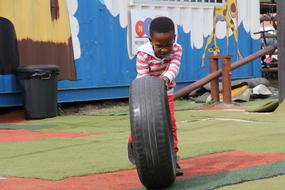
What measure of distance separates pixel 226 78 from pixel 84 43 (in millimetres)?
2856

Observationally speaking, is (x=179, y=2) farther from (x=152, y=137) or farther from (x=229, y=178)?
(x=152, y=137)

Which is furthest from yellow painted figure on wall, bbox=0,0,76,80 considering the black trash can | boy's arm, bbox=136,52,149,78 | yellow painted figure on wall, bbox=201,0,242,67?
boy's arm, bbox=136,52,149,78

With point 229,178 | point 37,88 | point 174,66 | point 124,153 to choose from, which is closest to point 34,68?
point 37,88

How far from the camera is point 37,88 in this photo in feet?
36.3

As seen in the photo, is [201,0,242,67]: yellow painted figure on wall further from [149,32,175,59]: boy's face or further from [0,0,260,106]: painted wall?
[149,32,175,59]: boy's face

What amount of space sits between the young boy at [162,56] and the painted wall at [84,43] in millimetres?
6456

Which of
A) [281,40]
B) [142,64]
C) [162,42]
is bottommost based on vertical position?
[281,40]

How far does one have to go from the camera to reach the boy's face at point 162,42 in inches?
188

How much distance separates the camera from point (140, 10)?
13.0 meters

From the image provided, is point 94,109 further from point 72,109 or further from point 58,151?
point 58,151

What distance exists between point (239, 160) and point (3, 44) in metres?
6.65

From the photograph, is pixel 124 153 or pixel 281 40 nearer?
pixel 124 153

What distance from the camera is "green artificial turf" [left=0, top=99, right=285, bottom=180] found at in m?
5.56

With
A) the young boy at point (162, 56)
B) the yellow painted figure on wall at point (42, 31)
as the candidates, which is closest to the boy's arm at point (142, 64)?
the young boy at point (162, 56)
